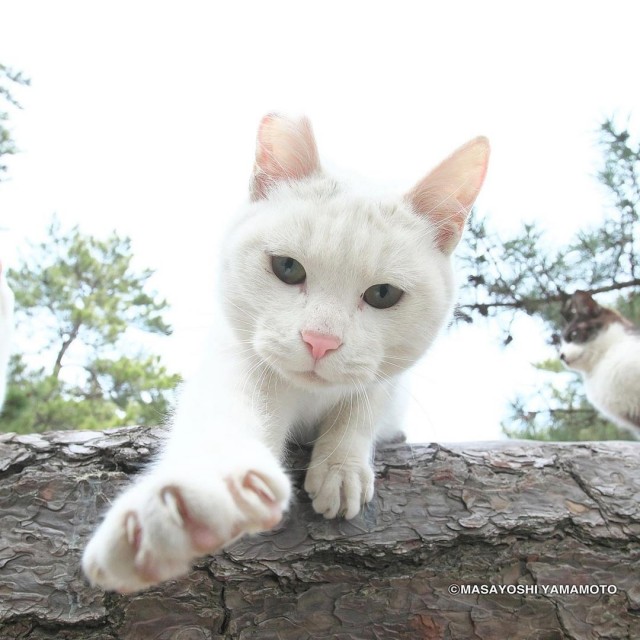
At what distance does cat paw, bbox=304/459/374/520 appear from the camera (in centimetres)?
112

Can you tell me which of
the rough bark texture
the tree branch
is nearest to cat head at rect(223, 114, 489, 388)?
the rough bark texture

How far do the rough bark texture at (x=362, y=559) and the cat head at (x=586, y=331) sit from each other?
111 centimetres

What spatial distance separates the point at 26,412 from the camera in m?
1.95

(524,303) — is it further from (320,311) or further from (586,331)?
(320,311)

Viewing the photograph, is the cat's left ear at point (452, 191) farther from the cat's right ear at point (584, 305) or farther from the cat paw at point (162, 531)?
the cat's right ear at point (584, 305)

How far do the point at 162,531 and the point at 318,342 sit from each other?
44 cm

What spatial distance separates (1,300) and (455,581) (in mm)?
1400

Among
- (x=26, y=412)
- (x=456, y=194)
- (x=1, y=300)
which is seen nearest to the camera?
(x=456, y=194)

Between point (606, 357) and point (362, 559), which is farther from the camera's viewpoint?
point (606, 357)

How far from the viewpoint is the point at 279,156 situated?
4.06ft

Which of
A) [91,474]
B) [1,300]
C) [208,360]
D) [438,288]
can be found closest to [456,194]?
[438,288]

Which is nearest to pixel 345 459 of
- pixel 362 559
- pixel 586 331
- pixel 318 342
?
pixel 362 559

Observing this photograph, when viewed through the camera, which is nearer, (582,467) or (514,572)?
(514,572)

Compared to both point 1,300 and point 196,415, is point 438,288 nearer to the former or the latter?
point 196,415
